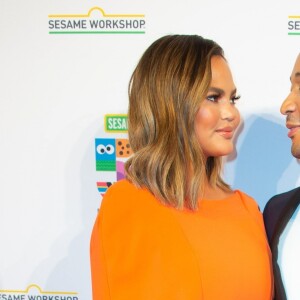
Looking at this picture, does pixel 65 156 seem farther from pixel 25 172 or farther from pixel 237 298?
pixel 237 298

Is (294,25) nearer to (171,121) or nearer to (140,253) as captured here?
(171,121)

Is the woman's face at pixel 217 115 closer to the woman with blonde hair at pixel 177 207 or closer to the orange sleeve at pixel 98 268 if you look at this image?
the woman with blonde hair at pixel 177 207

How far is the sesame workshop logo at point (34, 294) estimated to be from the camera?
5.76 feet

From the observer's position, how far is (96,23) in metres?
1.63

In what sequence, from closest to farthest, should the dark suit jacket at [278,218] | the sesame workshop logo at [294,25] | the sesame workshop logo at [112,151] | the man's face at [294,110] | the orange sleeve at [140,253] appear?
the orange sleeve at [140,253]
the dark suit jacket at [278,218]
the man's face at [294,110]
the sesame workshop logo at [294,25]
the sesame workshop logo at [112,151]

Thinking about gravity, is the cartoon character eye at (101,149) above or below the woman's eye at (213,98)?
below

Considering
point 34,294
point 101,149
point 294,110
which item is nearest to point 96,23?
point 101,149

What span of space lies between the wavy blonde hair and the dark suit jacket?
0.22 metres

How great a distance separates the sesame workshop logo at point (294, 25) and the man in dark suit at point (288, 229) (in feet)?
0.82

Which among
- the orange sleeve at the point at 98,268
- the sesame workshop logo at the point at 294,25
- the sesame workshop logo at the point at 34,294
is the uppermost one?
the sesame workshop logo at the point at 294,25

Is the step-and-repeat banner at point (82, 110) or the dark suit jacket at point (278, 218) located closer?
the dark suit jacket at point (278, 218)

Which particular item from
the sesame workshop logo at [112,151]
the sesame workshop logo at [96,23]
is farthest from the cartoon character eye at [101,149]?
the sesame workshop logo at [96,23]

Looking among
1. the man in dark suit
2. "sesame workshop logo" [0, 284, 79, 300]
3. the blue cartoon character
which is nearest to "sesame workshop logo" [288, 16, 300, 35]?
the man in dark suit

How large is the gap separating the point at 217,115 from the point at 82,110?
0.59 meters
